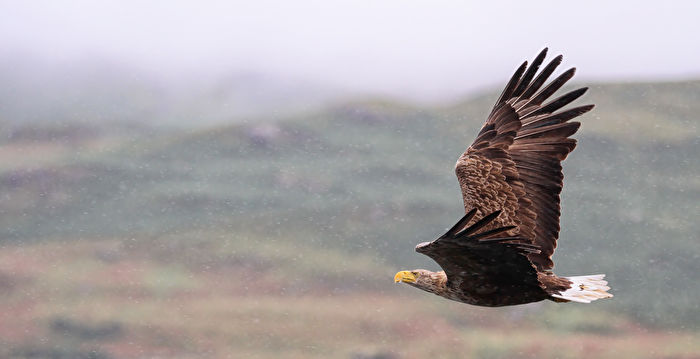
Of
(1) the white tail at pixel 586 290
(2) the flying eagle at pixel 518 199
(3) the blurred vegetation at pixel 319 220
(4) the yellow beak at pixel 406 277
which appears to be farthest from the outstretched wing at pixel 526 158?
(3) the blurred vegetation at pixel 319 220

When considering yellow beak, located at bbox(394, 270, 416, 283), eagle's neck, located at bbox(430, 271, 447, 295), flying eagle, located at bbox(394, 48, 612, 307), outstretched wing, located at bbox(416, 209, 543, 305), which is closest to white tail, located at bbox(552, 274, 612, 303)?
flying eagle, located at bbox(394, 48, 612, 307)

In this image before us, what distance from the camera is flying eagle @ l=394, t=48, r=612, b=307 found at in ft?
45.8

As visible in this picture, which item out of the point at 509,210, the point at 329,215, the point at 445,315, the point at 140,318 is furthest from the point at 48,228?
the point at 509,210

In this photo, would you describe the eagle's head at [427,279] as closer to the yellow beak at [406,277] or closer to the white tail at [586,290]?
the yellow beak at [406,277]

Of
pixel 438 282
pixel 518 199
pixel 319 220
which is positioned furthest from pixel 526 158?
pixel 319 220

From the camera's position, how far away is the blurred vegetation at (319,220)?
72938mm

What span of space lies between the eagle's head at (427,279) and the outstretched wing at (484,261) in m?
0.49

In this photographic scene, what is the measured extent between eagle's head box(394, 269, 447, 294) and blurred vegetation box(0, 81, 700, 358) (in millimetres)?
51960

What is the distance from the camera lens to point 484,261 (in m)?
13.6

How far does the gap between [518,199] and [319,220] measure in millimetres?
68209

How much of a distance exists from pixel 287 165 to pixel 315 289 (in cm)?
2555

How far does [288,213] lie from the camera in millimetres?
86188

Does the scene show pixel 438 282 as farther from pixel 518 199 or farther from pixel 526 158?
pixel 526 158

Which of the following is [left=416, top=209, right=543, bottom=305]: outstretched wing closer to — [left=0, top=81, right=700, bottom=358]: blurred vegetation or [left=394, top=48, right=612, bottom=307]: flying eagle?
[left=394, top=48, right=612, bottom=307]: flying eagle
